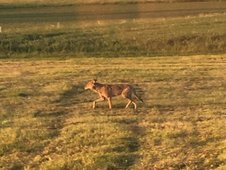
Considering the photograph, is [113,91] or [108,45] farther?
[108,45]

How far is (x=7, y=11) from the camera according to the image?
58.7 meters

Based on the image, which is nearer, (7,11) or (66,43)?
(66,43)

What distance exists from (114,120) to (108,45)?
61.2 ft

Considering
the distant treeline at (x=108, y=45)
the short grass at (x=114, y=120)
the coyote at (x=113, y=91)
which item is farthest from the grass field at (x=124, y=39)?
the coyote at (x=113, y=91)

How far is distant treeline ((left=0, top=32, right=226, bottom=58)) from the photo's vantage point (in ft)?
107

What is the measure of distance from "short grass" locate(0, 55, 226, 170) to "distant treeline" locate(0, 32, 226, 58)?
7.67 meters

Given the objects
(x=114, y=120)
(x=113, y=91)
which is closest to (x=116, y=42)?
(x=113, y=91)

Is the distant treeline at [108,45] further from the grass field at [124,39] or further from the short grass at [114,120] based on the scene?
the short grass at [114,120]

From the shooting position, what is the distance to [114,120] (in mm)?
15164

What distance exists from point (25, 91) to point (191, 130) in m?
7.24

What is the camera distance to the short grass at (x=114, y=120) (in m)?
12.0

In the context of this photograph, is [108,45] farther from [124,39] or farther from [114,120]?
[114,120]

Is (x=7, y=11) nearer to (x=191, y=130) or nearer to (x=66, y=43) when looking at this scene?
(x=66, y=43)

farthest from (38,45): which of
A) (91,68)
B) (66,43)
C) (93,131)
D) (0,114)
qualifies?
(93,131)
